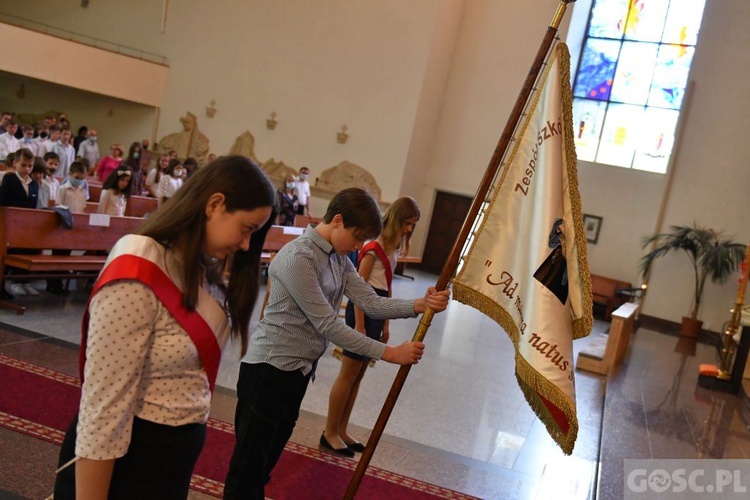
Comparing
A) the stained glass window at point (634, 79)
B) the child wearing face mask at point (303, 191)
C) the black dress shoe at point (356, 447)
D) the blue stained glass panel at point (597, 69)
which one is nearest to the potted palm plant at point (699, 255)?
the stained glass window at point (634, 79)

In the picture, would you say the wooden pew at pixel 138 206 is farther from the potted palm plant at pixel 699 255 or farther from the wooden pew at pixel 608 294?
the potted palm plant at pixel 699 255

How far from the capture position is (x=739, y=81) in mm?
14602

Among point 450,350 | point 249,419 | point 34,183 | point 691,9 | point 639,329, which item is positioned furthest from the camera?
point 691,9

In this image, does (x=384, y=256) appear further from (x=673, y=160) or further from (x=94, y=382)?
(x=673, y=160)

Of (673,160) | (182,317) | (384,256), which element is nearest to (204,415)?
(182,317)

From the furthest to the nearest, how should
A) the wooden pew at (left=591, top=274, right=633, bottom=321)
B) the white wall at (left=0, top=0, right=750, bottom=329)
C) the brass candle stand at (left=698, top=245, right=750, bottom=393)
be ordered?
the wooden pew at (left=591, top=274, right=633, bottom=321)
the white wall at (left=0, top=0, right=750, bottom=329)
the brass candle stand at (left=698, top=245, right=750, bottom=393)

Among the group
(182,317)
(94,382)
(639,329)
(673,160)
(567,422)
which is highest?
(673,160)

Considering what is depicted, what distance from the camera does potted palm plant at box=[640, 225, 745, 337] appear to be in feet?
46.0

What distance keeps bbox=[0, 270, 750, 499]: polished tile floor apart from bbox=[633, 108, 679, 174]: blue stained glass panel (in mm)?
8237

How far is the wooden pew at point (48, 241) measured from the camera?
6.22 metres

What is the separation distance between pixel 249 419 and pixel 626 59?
51.8 feet

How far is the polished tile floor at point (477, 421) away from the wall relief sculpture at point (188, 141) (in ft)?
38.6

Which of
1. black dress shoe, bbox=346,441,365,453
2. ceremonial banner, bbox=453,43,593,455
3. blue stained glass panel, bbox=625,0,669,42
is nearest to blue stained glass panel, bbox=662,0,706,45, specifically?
blue stained glass panel, bbox=625,0,669,42

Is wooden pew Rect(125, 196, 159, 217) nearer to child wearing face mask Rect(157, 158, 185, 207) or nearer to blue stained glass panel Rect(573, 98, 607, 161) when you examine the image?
child wearing face mask Rect(157, 158, 185, 207)
